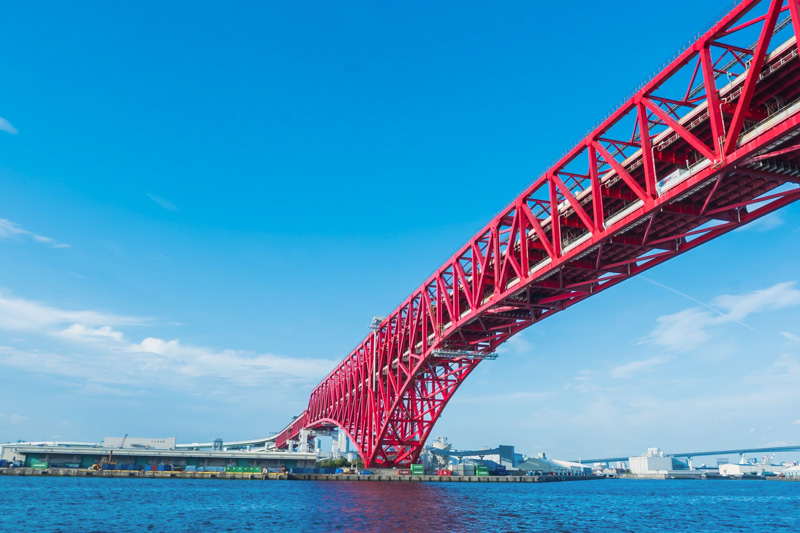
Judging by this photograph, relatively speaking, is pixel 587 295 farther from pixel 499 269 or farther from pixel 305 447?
pixel 305 447

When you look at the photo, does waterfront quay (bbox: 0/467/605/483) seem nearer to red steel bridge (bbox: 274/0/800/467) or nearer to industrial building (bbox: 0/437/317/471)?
industrial building (bbox: 0/437/317/471)

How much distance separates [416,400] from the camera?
74.4m

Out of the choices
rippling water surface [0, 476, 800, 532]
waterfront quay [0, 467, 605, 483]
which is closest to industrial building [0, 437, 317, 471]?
waterfront quay [0, 467, 605, 483]

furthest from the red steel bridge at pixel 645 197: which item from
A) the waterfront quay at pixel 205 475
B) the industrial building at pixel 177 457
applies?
the industrial building at pixel 177 457

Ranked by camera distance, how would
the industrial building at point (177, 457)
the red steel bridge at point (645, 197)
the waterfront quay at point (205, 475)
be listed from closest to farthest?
the red steel bridge at point (645, 197)
the waterfront quay at point (205, 475)
the industrial building at point (177, 457)

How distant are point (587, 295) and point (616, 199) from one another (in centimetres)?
926

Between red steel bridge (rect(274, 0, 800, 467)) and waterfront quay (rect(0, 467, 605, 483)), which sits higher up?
red steel bridge (rect(274, 0, 800, 467))

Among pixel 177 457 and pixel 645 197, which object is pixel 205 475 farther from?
pixel 645 197

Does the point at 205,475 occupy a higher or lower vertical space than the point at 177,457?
lower

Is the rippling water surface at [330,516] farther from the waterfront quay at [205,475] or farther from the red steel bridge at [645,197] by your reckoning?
the waterfront quay at [205,475]

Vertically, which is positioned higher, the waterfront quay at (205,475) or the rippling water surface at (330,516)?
the rippling water surface at (330,516)

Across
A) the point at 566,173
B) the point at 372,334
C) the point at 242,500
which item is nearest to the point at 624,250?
the point at 566,173

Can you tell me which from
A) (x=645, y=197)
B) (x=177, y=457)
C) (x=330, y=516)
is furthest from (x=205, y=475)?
(x=645, y=197)

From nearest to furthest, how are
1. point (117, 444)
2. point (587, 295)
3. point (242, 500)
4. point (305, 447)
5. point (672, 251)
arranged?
point (672, 251) < point (587, 295) < point (242, 500) < point (305, 447) < point (117, 444)
